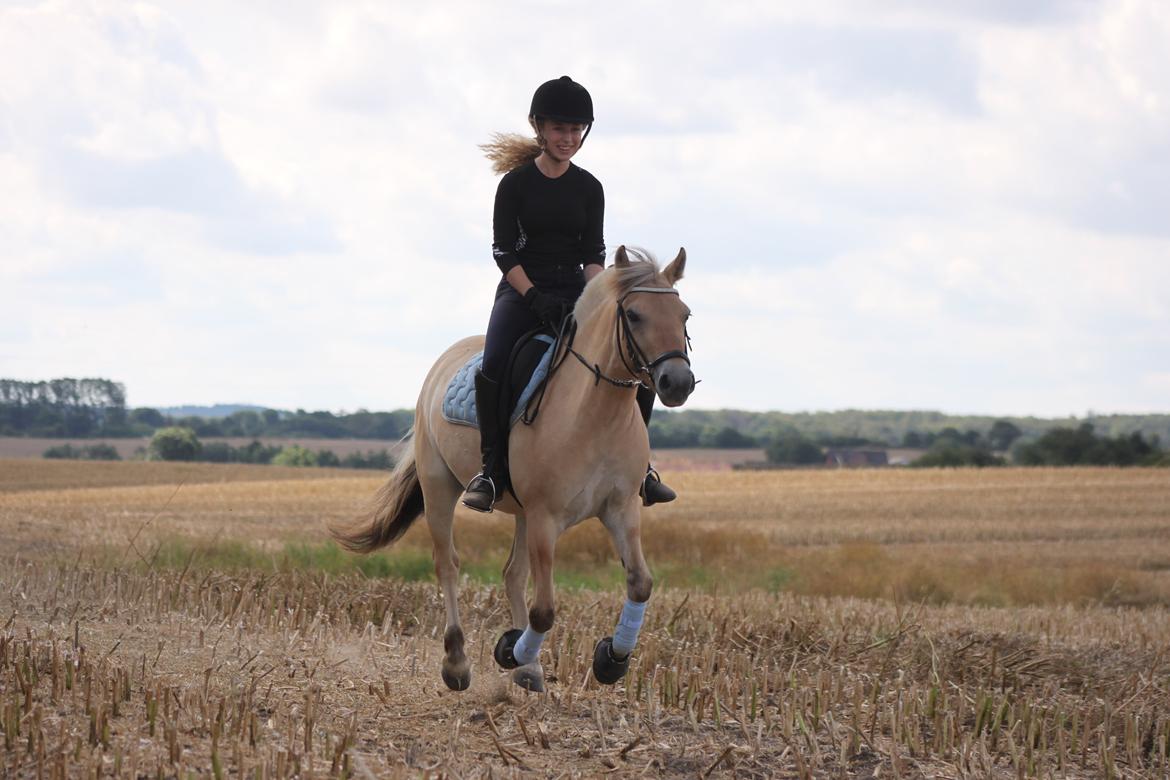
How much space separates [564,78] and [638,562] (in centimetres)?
292

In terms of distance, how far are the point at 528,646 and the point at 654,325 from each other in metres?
2.12

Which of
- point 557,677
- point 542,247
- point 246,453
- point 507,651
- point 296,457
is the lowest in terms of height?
point 296,457

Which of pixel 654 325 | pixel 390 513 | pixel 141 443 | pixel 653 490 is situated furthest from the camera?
pixel 141 443

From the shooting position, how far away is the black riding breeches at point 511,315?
296 inches

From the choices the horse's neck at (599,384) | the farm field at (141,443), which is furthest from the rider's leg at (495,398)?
the farm field at (141,443)


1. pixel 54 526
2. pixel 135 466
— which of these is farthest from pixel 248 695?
pixel 135 466

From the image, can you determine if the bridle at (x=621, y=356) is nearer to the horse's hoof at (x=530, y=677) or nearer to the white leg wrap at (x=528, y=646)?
the white leg wrap at (x=528, y=646)

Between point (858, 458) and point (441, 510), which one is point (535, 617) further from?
point (858, 458)

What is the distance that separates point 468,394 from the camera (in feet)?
26.3

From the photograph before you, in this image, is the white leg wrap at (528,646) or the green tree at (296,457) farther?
the green tree at (296,457)

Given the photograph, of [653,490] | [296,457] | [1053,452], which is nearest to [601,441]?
[653,490]

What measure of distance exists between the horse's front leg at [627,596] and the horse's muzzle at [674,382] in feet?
3.51

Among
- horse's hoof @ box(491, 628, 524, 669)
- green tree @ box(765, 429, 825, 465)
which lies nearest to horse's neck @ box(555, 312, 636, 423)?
horse's hoof @ box(491, 628, 524, 669)

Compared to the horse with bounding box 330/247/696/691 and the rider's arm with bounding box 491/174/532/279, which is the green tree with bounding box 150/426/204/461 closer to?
the rider's arm with bounding box 491/174/532/279
